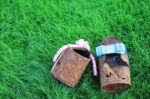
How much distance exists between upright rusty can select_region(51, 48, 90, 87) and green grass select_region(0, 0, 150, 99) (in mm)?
88

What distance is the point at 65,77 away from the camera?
328 cm

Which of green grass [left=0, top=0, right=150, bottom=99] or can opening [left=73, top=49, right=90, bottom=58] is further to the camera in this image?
can opening [left=73, top=49, right=90, bottom=58]

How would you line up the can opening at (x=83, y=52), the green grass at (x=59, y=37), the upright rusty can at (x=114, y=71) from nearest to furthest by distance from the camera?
the upright rusty can at (x=114, y=71) → the green grass at (x=59, y=37) → the can opening at (x=83, y=52)

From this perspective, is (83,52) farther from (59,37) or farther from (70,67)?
(59,37)

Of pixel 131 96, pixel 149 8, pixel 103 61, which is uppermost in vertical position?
pixel 149 8

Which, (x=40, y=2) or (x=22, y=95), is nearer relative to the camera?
(x=22, y=95)

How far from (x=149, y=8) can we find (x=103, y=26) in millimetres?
526

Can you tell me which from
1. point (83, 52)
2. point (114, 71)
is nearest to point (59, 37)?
point (83, 52)

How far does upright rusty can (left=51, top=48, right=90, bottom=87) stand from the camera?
3.28m

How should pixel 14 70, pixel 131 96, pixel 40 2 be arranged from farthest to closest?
pixel 40 2, pixel 14 70, pixel 131 96

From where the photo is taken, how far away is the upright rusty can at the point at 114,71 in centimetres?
321

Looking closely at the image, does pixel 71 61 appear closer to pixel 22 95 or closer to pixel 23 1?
pixel 22 95

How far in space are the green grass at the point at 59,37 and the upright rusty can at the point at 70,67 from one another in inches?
3.5

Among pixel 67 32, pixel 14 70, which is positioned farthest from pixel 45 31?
pixel 14 70
